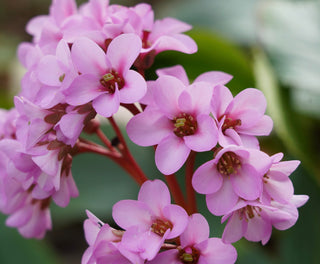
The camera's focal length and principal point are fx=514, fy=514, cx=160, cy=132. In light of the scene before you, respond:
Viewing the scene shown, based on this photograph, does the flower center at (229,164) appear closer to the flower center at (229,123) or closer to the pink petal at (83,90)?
the flower center at (229,123)

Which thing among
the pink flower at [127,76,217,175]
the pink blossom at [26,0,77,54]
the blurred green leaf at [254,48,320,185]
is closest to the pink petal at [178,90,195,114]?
the pink flower at [127,76,217,175]

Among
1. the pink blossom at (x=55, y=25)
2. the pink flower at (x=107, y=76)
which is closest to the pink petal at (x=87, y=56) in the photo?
the pink flower at (x=107, y=76)

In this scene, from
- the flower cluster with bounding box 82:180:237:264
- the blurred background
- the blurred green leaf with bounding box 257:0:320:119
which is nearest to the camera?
the flower cluster with bounding box 82:180:237:264

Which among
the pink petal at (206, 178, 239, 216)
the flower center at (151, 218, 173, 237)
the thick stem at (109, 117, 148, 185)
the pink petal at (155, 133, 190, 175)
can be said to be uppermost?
the pink petal at (155, 133, 190, 175)

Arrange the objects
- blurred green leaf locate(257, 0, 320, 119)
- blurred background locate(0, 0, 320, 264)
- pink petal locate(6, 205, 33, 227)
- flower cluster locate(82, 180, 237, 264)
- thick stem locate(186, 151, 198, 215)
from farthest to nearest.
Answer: blurred green leaf locate(257, 0, 320, 119)
blurred background locate(0, 0, 320, 264)
pink petal locate(6, 205, 33, 227)
thick stem locate(186, 151, 198, 215)
flower cluster locate(82, 180, 237, 264)

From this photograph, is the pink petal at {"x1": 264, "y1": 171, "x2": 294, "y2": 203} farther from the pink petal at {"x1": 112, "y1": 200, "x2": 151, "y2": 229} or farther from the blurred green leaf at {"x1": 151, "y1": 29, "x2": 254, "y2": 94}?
the blurred green leaf at {"x1": 151, "y1": 29, "x2": 254, "y2": 94}

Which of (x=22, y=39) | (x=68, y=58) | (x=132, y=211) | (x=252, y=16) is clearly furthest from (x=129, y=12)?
(x=22, y=39)

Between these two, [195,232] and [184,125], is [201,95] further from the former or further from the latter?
[195,232]
